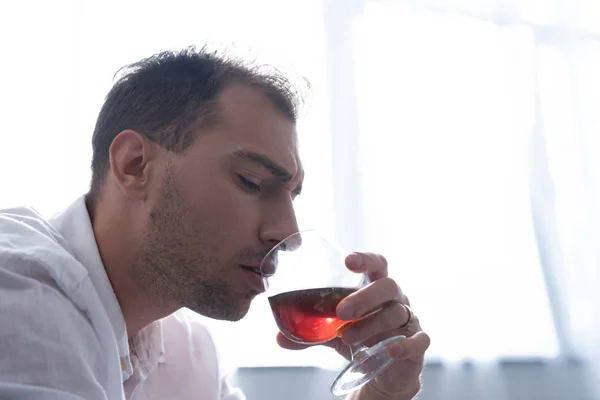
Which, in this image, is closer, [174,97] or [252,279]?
[252,279]

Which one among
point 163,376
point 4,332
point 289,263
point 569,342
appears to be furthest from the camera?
point 569,342

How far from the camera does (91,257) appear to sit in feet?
3.59

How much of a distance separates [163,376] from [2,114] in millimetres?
996

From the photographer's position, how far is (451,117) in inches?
89.7

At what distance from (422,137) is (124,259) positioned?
1.32 meters

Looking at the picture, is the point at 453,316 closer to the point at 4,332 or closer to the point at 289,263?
the point at 289,263

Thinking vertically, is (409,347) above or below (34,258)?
below

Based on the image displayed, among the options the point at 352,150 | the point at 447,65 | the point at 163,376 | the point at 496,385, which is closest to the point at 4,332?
the point at 163,376

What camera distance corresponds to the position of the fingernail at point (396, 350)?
0.96 meters

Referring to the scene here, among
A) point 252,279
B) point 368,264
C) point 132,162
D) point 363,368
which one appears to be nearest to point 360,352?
point 363,368

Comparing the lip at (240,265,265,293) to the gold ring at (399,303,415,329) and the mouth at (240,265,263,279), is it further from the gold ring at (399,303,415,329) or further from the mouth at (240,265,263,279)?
the gold ring at (399,303,415,329)

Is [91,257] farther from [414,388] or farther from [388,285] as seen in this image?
[414,388]

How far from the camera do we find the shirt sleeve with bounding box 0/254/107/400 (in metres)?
0.76

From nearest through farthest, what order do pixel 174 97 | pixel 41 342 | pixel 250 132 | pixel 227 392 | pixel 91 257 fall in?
1. pixel 41 342
2. pixel 91 257
3. pixel 250 132
4. pixel 174 97
5. pixel 227 392
